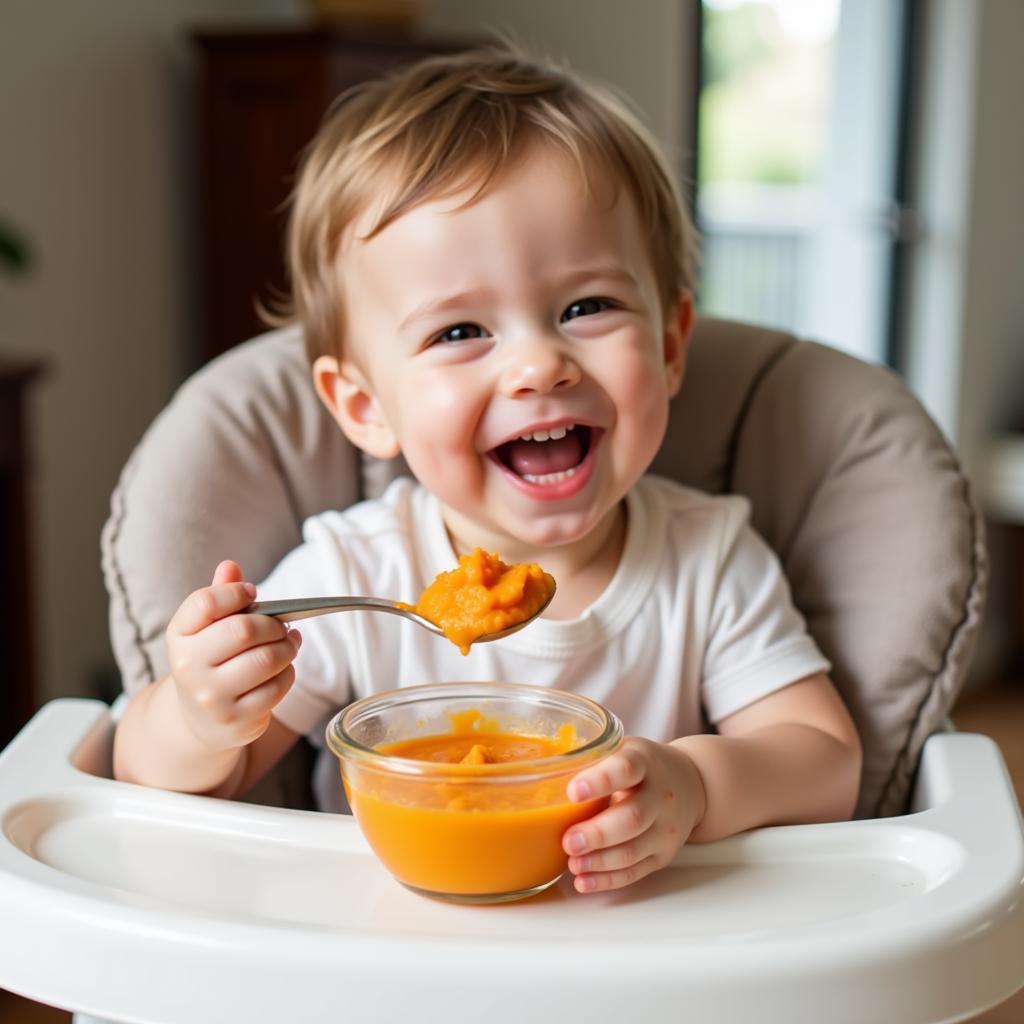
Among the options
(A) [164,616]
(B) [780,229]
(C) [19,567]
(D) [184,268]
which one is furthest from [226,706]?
(B) [780,229]

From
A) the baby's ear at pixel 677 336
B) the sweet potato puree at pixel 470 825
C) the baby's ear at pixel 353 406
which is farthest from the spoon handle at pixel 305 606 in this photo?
the baby's ear at pixel 677 336

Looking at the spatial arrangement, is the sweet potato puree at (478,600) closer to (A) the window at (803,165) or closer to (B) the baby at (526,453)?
(B) the baby at (526,453)

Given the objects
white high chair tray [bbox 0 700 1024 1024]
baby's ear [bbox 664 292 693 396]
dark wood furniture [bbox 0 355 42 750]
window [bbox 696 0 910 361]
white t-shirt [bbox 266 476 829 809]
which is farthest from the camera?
window [bbox 696 0 910 361]

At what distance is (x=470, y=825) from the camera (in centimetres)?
75

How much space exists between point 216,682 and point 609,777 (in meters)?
0.25

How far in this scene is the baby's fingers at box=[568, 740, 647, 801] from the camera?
0.76 meters

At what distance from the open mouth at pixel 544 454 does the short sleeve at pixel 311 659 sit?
172 mm

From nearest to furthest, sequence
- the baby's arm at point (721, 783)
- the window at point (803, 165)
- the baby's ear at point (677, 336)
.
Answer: the baby's arm at point (721, 783), the baby's ear at point (677, 336), the window at point (803, 165)

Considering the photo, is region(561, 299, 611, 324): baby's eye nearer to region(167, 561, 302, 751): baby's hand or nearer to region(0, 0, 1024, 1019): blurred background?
region(167, 561, 302, 751): baby's hand

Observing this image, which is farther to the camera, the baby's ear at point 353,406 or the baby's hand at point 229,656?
the baby's ear at point 353,406

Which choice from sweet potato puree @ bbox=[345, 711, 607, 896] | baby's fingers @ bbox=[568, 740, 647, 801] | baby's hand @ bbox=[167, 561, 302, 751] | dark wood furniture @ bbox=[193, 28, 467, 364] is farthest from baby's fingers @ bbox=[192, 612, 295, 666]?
dark wood furniture @ bbox=[193, 28, 467, 364]

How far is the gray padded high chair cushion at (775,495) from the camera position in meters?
1.09

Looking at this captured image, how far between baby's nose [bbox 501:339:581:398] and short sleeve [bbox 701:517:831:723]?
244 millimetres

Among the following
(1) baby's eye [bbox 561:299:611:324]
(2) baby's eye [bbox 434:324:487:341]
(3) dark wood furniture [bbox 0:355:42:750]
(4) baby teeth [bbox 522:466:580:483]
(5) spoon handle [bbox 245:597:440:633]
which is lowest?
(3) dark wood furniture [bbox 0:355:42:750]
